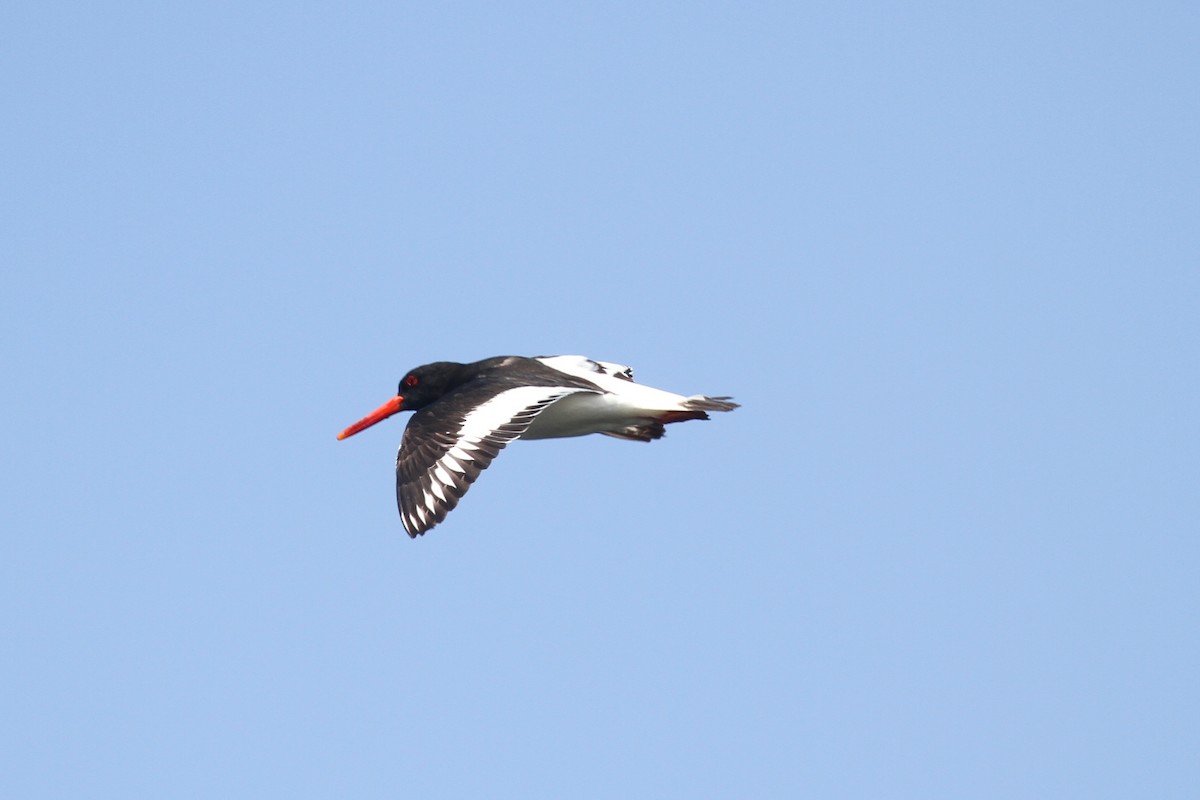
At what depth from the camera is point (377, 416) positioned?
50.0 feet

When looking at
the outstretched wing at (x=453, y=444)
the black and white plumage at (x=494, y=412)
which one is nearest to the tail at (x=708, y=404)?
the black and white plumage at (x=494, y=412)

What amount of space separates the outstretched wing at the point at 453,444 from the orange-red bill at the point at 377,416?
156cm

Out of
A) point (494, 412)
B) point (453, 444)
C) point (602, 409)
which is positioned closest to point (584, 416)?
point (602, 409)

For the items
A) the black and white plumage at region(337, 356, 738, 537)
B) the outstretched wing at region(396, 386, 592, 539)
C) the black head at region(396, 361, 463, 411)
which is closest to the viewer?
the outstretched wing at region(396, 386, 592, 539)

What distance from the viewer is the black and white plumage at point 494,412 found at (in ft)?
40.7

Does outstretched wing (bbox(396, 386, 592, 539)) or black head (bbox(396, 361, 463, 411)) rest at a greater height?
black head (bbox(396, 361, 463, 411))

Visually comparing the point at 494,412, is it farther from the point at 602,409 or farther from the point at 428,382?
the point at 428,382

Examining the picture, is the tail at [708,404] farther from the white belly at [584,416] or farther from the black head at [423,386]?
the black head at [423,386]

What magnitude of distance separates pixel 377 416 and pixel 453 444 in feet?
8.86

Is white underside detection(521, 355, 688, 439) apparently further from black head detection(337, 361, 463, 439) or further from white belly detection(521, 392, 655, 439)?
black head detection(337, 361, 463, 439)

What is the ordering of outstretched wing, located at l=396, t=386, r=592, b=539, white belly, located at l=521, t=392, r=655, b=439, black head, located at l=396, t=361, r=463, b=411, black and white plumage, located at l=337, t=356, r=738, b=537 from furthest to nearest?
black head, located at l=396, t=361, r=463, b=411, white belly, located at l=521, t=392, r=655, b=439, black and white plumage, located at l=337, t=356, r=738, b=537, outstretched wing, located at l=396, t=386, r=592, b=539

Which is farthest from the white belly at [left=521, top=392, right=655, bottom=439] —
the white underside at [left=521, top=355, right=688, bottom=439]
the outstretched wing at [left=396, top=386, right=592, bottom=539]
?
the outstretched wing at [left=396, top=386, right=592, bottom=539]

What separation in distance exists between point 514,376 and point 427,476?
1.95 m

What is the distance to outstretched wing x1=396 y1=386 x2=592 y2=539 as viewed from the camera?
12250mm
